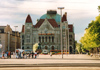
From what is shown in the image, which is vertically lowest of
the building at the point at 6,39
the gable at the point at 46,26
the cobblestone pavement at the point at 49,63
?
the cobblestone pavement at the point at 49,63

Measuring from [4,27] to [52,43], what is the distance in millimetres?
36021

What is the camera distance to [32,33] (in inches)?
5979

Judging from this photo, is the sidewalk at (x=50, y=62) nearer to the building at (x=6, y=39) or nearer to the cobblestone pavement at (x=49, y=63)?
the cobblestone pavement at (x=49, y=63)

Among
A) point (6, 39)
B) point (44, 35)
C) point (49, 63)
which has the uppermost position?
point (44, 35)

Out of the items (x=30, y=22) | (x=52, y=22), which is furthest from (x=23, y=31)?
(x=52, y=22)

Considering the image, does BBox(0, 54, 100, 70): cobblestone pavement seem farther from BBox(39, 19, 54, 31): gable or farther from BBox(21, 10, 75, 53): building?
BBox(39, 19, 54, 31): gable

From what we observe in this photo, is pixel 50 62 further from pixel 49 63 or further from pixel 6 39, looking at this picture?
pixel 6 39

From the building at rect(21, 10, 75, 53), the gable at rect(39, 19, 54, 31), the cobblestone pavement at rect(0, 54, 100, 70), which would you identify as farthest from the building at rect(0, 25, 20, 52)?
the cobblestone pavement at rect(0, 54, 100, 70)

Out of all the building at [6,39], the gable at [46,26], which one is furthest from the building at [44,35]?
A: the building at [6,39]

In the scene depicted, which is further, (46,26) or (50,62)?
(46,26)

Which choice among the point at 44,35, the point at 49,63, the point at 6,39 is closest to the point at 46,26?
the point at 44,35

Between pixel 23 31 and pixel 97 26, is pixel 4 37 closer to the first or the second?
pixel 23 31

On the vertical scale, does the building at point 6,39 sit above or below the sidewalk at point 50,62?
above

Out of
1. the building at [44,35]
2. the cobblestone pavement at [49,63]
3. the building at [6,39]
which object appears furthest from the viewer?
the building at [6,39]
